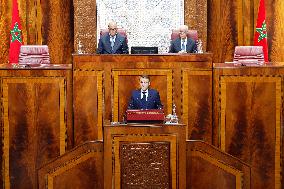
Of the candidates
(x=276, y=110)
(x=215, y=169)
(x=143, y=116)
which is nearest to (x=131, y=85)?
(x=143, y=116)

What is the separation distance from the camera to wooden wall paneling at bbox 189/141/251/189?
19.1 feet

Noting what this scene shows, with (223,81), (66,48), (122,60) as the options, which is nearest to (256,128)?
(223,81)

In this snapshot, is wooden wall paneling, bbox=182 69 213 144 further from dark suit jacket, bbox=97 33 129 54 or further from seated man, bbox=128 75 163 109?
dark suit jacket, bbox=97 33 129 54

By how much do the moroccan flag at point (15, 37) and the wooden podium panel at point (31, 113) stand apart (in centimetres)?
177

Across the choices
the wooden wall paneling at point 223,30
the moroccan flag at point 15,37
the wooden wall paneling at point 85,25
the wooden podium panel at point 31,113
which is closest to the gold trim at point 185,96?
the wooden podium panel at point 31,113

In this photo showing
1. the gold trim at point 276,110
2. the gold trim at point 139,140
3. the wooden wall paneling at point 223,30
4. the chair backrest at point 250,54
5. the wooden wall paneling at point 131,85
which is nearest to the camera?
the gold trim at point 139,140

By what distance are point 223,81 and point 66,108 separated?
1.90m

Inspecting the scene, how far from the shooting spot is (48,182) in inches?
232

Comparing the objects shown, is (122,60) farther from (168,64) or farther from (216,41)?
(216,41)

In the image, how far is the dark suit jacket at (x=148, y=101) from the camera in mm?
6219

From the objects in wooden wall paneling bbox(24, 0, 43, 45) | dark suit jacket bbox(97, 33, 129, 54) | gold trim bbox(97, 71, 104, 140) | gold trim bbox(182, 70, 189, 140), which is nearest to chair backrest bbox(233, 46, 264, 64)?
gold trim bbox(182, 70, 189, 140)

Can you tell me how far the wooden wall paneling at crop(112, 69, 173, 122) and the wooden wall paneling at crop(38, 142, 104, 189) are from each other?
2.57 feet

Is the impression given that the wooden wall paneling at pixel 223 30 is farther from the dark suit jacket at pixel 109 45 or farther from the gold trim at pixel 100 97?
the gold trim at pixel 100 97

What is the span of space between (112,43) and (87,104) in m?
1.16
